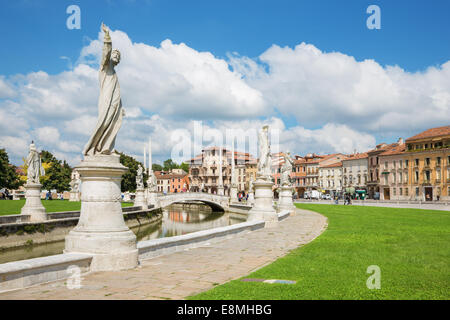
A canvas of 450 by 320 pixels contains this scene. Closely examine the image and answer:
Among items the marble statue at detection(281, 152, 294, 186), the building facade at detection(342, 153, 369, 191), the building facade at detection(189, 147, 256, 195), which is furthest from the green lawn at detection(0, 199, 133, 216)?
the building facade at detection(189, 147, 256, 195)

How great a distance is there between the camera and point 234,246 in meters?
10.6

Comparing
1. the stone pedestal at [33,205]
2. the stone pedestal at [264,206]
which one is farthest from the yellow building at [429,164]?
the stone pedestal at [33,205]

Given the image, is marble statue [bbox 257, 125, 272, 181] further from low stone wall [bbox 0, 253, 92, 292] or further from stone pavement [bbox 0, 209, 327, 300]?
low stone wall [bbox 0, 253, 92, 292]

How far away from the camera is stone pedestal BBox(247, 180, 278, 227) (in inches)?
651

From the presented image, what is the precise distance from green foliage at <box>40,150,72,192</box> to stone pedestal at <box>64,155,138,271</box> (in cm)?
6427

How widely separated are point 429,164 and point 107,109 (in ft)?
222

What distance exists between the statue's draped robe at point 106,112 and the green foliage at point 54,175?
6418cm

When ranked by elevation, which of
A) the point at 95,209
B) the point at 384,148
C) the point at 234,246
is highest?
the point at 384,148

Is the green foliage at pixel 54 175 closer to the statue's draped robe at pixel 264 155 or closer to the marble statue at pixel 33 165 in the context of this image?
the marble statue at pixel 33 165

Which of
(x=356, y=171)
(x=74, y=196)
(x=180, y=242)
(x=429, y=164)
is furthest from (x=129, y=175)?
(x=180, y=242)

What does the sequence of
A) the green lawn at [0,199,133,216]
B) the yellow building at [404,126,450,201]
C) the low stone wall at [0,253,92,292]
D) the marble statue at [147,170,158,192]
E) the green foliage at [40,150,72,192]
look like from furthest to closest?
1. the green foliage at [40,150,72,192]
2. the yellow building at [404,126,450,201]
3. the marble statue at [147,170,158,192]
4. the green lawn at [0,199,133,216]
5. the low stone wall at [0,253,92,292]
